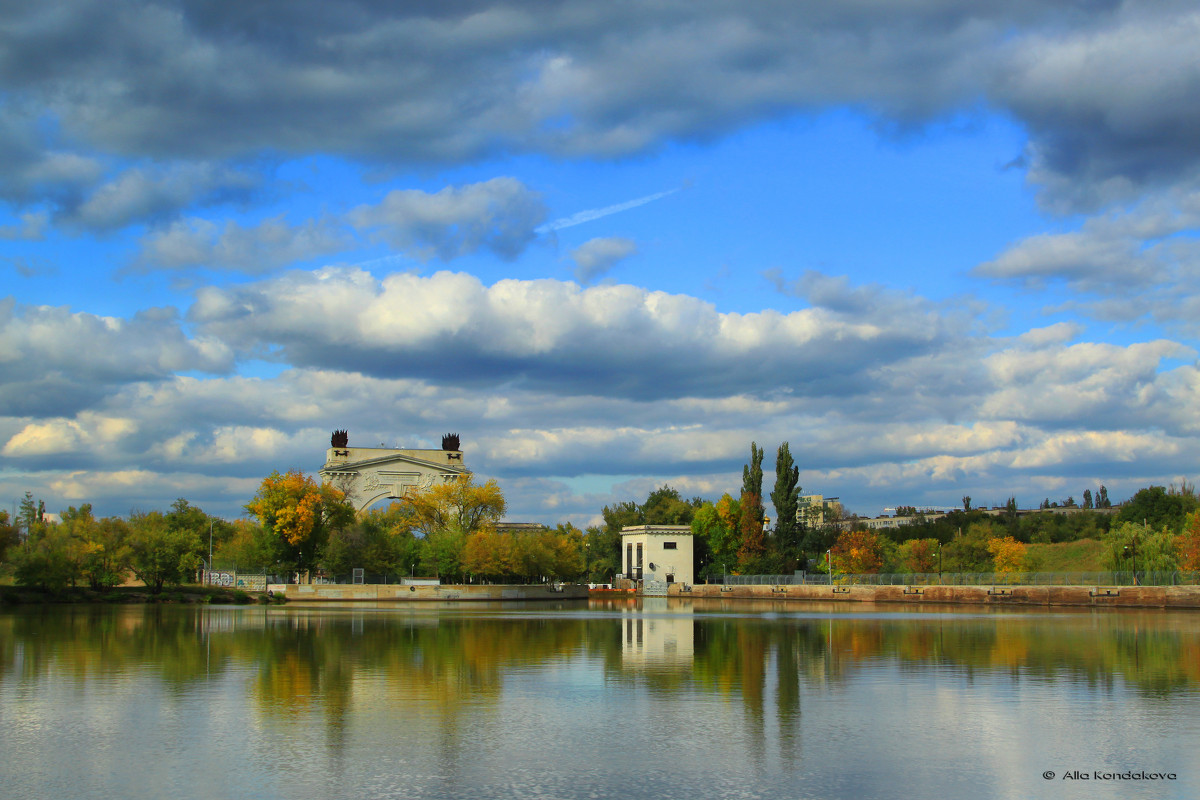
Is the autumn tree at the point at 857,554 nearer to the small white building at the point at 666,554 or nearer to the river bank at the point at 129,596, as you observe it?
the small white building at the point at 666,554

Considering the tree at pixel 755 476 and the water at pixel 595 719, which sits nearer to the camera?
the water at pixel 595 719

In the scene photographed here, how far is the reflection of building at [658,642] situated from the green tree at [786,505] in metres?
43.9

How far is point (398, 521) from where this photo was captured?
92750 millimetres

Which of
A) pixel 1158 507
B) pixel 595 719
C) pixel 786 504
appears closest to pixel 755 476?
pixel 786 504

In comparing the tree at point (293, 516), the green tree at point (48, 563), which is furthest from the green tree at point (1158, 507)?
the green tree at point (48, 563)

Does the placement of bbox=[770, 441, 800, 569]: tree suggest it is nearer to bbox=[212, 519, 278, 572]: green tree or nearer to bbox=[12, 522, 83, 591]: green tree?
bbox=[212, 519, 278, 572]: green tree

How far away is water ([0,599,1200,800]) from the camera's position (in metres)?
11.5

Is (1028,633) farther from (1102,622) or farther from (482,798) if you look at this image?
(482,798)

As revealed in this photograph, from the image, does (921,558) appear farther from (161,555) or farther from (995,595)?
(161,555)

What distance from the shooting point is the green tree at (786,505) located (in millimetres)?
89000

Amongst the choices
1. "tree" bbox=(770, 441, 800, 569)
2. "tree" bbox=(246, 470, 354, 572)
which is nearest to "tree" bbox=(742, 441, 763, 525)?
"tree" bbox=(770, 441, 800, 569)

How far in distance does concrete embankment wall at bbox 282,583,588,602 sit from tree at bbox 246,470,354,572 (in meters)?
2.50

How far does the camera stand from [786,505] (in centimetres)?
8994

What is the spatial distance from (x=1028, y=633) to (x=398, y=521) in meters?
66.8
